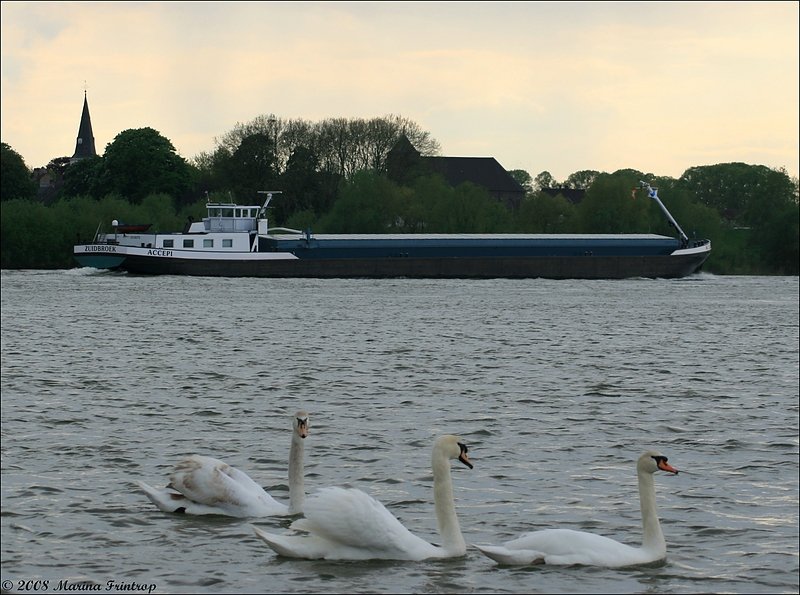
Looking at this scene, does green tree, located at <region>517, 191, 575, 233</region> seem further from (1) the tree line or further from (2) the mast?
(2) the mast

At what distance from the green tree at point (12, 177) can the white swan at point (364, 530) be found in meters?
136

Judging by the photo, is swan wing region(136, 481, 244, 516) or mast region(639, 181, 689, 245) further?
mast region(639, 181, 689, 245)

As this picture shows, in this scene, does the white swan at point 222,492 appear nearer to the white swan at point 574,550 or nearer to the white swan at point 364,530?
the white swan at point 364,530

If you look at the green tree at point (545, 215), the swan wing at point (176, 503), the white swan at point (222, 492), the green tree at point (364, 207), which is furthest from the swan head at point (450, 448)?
the green tree at point (545, 215)

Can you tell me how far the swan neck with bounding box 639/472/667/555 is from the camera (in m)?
11.9

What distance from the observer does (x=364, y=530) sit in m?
11.4

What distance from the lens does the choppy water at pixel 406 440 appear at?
1172cm

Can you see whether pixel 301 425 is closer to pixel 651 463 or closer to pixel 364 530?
pixel 364 530

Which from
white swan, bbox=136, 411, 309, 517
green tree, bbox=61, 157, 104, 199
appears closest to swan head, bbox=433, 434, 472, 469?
white swan, bbox=136, 411, 309, 517

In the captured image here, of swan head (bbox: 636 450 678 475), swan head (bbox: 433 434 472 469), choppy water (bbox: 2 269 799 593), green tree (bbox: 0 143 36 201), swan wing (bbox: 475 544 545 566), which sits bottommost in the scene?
choppy water (bbox: 2 269 799 593)

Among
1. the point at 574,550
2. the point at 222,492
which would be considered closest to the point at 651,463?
the point at 574,550

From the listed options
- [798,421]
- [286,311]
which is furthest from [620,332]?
[798,421]

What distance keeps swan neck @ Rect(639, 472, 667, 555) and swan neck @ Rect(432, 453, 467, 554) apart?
167 cm

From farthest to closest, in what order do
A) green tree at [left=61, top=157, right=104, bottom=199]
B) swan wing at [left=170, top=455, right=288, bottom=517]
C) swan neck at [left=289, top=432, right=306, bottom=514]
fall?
1. green tree at [left=61, top=157, right=104, bottom=199]
2. swan neck at [left=289, top=432, right=306, bottom=514]
3. swan wing at [left=170, top=455, right=288, bottom=517]
